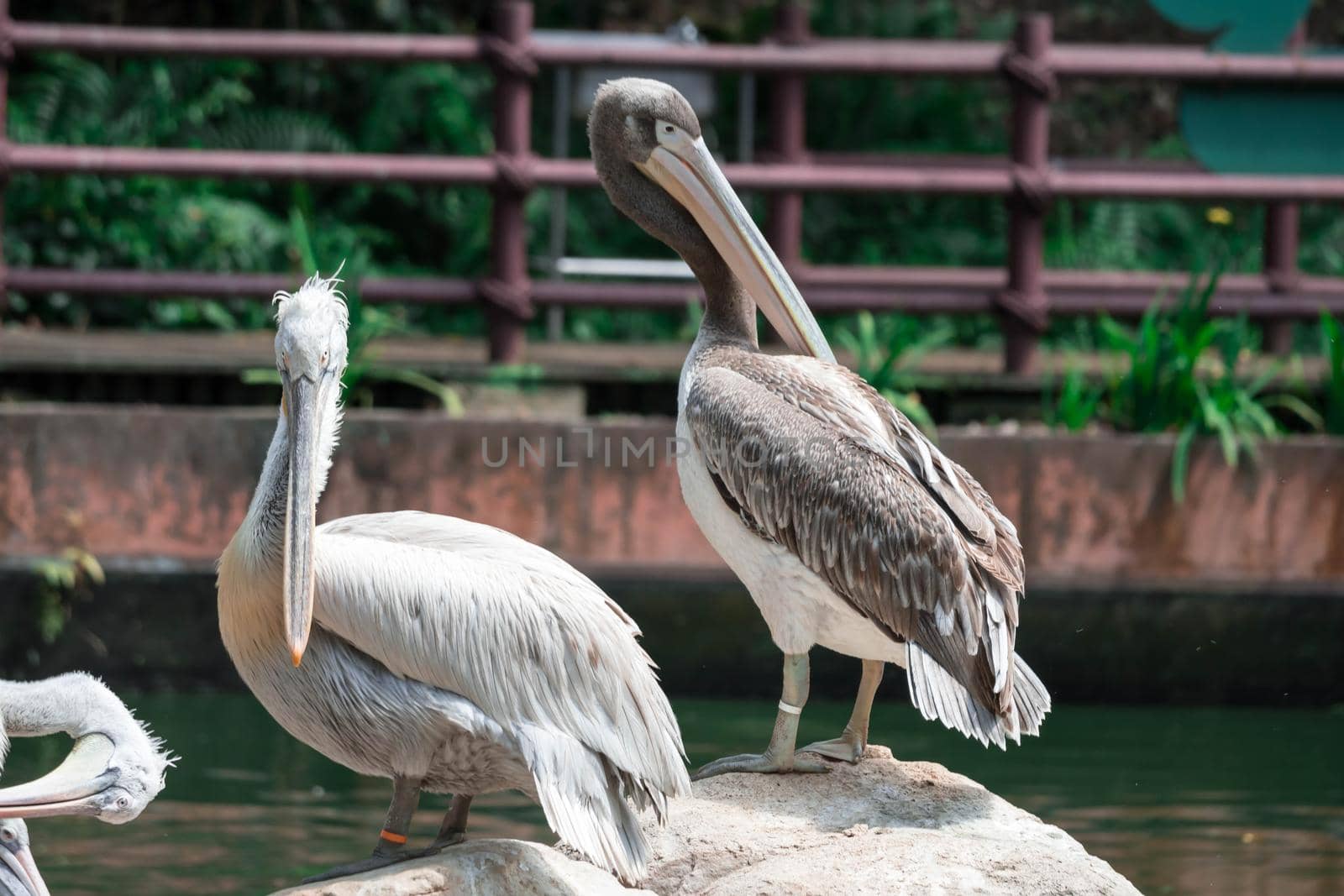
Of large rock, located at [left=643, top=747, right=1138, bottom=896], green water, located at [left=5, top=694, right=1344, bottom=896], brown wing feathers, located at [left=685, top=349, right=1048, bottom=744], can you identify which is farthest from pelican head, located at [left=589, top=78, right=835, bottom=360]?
green water, located at [left=5, top=694, right=1344, bottom=896]

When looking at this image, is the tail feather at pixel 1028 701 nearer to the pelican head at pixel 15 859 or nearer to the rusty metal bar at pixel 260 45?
the pelican head at pixel 15 859

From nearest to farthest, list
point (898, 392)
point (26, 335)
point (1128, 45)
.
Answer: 1. point (898, 392)
2. point (26, 335)
3. point (1128, 45)

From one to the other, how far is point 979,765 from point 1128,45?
899 centimetres

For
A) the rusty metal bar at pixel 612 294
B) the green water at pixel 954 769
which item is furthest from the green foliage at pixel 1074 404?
the green water at pixel 954 769

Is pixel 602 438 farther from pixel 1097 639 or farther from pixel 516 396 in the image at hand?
pixel 1097 639

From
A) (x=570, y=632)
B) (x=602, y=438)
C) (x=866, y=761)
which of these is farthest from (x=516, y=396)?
(x=570, y=632)

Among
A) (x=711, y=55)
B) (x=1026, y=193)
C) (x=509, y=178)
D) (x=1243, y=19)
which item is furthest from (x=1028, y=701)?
(x=1243, y=19)

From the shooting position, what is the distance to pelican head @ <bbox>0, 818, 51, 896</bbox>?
3516 mm

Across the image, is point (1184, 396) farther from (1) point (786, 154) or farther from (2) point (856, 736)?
(2) point (856, 736)

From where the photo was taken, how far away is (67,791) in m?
3.26

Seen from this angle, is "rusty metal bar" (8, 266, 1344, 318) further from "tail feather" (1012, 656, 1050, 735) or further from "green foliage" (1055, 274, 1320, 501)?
"tail feather" (1012, 656, 1050, 735)

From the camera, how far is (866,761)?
4.52 meters

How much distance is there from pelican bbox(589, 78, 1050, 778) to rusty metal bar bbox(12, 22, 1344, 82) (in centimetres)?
298

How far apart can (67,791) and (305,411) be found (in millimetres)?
834
